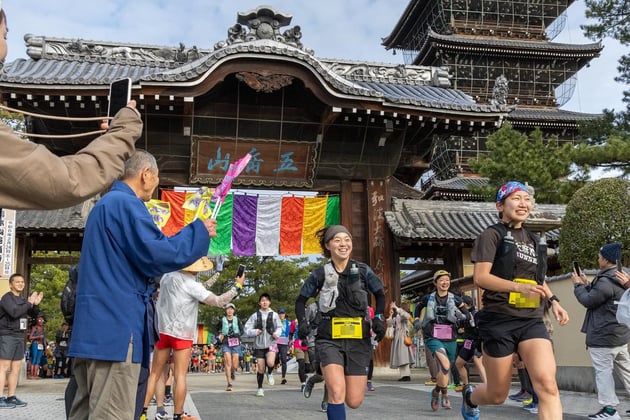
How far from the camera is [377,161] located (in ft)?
57.6

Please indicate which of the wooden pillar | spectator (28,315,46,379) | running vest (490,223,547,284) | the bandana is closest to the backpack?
running vest (490,223,547,284)

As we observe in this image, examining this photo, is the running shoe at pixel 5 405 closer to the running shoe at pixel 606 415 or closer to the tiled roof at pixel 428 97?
the running shoe at pixel 606 415

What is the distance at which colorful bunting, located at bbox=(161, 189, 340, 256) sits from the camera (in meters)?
16.7

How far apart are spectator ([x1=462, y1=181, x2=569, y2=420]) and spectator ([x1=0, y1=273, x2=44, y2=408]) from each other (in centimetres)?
711

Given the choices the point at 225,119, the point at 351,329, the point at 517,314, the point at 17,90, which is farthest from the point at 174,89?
the point at 517,314

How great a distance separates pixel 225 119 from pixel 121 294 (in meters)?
13.5

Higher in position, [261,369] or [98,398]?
[98,398]

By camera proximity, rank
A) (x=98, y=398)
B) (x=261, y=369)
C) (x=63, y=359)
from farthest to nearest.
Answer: (x=63, y=359) < (x=261, y=369) < (x=98, y=398)

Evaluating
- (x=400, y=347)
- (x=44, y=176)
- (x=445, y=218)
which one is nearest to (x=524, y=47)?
(x=445, y=218)

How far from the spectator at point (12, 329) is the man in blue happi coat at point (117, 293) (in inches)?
255

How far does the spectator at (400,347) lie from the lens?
49.6ft

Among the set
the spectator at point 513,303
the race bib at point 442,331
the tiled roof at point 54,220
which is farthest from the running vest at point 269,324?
the spectator at point 513,303

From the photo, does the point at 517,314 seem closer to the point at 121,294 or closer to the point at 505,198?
the point at 505,198

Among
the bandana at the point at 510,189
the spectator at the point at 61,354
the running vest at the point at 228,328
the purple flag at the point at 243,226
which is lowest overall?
the spectator at the point at 61,354
